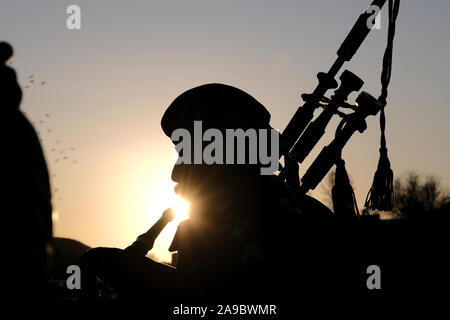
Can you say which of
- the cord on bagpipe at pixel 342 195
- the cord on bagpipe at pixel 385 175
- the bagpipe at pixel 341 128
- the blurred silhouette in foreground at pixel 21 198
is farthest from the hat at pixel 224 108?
the blurred silhouette in foreground at pixel 21 198

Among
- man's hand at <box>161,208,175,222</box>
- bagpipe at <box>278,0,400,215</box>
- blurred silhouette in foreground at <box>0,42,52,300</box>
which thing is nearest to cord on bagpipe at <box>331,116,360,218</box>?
bagpipe at <box>278,0,400,215</box>

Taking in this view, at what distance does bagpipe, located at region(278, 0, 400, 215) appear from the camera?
484cm

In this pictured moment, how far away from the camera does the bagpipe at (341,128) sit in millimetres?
4836

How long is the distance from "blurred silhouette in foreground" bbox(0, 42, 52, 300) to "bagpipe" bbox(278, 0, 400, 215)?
7.04 feet

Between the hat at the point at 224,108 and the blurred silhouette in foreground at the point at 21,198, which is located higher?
the hat at the point at 224,108

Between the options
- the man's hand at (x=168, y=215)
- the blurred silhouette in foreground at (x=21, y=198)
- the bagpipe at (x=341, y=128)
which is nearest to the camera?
the blurred silhouette in foreground at (x=21, y=198)

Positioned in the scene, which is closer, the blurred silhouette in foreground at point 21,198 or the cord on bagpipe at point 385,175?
the blurred silhouette in foreground at point 21,198

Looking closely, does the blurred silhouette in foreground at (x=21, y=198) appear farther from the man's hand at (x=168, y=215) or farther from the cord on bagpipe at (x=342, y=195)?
the cord on bagpipe at (x=342, y=195)

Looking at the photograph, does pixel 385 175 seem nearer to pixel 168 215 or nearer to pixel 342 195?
pixel 342 195

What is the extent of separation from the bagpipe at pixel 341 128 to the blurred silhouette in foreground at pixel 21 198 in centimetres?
215

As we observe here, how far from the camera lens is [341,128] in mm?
4953

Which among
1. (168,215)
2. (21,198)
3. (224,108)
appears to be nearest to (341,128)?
(224,108)
